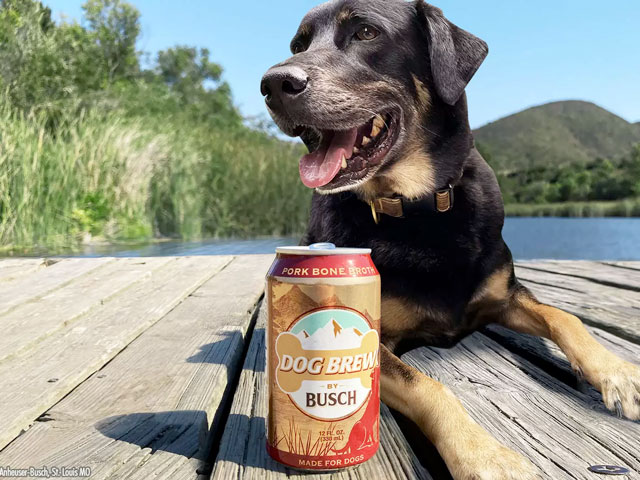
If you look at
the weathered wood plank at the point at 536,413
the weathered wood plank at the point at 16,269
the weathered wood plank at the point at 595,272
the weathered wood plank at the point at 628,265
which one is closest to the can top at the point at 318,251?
the weathered wood plank at the point at 536,413

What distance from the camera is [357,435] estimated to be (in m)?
1.15

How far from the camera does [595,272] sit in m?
3.82

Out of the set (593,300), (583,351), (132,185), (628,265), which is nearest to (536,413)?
(583,351)

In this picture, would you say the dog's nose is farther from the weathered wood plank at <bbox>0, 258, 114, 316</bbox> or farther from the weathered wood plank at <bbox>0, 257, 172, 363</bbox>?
the weathered wood plank at <bbox>0, 258, 114, 316</bbox>

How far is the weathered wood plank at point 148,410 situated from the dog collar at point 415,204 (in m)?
0.78

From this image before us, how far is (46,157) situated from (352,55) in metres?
6.44

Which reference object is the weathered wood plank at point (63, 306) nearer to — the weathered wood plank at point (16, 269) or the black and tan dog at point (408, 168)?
the weathered wood plank at point (16, 269)

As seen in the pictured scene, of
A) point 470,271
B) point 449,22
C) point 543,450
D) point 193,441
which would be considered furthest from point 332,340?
point 449,22

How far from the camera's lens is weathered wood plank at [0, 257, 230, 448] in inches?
55.6

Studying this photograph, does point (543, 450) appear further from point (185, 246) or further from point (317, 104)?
point (185, 246)

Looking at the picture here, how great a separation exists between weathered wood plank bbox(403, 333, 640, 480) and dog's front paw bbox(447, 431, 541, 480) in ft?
0.18

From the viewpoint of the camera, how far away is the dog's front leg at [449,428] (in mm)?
1139

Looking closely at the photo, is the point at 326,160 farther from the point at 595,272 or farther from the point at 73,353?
the point at 595,272

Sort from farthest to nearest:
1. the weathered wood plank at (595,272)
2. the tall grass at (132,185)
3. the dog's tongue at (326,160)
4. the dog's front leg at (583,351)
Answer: the tall grass at (132,185), the weathered wood plank at (595,272), the dog's tongue at (326,160), the dog's front leg at (583,351)
